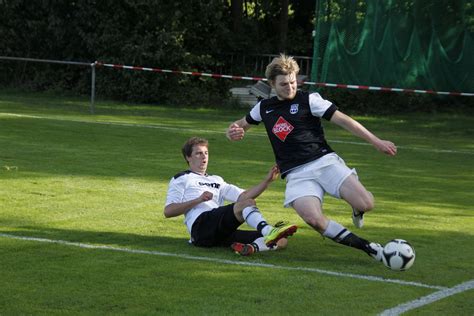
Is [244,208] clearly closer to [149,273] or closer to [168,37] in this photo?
[149,273]

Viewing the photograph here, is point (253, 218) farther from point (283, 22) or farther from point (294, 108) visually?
point (283, 22)

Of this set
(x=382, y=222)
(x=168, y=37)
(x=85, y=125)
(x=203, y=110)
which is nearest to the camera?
(x=382, y=222)

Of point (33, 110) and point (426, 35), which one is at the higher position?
point (426, 35)

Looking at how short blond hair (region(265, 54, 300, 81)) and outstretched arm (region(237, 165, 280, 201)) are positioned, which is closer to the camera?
short blond hair (region(265, 54, 300, 81))

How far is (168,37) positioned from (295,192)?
Answer: 21.8 m

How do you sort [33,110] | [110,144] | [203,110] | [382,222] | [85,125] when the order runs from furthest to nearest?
[203,110] < [33,110] < [85,125] < [110,144] < [382,222]

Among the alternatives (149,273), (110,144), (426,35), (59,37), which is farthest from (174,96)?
(149,273)

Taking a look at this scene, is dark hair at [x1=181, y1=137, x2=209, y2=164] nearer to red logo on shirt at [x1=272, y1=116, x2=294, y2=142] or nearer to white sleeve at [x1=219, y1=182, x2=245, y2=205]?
white sleeve at [x1=219, y1=182, x2=245, y2=205]

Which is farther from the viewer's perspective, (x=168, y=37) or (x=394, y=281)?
(x=168, y=37)

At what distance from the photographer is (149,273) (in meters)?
7.86

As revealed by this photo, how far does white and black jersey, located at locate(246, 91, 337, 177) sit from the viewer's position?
8.96m

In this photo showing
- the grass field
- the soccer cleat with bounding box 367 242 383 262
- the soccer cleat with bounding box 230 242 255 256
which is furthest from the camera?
the soccer cleat with bounding box 230 242 255 256

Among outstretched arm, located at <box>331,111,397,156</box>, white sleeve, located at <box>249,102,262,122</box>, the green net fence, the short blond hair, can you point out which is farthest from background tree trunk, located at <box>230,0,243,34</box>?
outstretched arm, located at <box>331,111,397,156</box>

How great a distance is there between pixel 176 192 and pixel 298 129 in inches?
48.3
